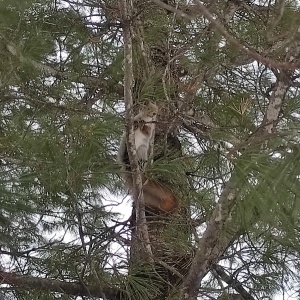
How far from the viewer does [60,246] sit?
6.26 feet

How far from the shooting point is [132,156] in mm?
1745

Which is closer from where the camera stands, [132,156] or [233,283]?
[132,156]

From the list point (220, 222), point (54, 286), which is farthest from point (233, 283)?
point (54, 286)

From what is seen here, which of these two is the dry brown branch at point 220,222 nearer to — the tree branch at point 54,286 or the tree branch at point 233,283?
the tree branch at point 233,283

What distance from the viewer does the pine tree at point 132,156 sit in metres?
1.71

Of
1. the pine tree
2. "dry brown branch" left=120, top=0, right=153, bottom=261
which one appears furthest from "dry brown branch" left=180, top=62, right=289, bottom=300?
"dry brown branch" left=120, top=0, right=153, bottom=261

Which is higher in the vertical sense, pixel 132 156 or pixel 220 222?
pixel 132 156

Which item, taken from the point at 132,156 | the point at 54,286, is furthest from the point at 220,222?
the point at 54,286

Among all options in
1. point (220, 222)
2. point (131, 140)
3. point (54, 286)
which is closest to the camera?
point (220, 222)

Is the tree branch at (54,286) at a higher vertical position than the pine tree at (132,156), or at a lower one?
lower

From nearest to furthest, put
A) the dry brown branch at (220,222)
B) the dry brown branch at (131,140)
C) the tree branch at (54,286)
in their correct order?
the dry brown branch at (220,222), the dry brown branch at (131,140), the tree branch at (54,286)

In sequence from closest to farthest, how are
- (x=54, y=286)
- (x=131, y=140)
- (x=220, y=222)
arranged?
(x=220, y=222) < (x=131, y=140) < (x=54, y=286)

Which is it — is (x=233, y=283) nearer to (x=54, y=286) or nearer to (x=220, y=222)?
(x=220, y=222)

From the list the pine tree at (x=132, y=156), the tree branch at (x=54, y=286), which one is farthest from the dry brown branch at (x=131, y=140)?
the tree branch at (x=54, y=286)
